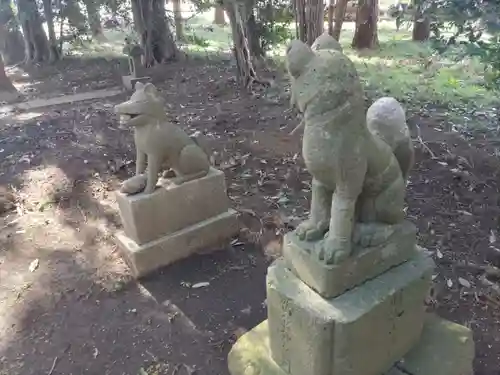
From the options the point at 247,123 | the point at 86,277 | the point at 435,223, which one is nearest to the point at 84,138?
the point at 247,123

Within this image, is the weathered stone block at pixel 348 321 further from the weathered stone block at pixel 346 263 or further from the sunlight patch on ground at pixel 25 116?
the sunlight patch on ground at pixel 25 116

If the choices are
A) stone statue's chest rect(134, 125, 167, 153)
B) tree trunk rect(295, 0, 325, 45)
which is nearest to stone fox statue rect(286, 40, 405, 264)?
stone statue's chest rect(134, 125, 167, 153)

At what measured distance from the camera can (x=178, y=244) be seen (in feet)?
10.8

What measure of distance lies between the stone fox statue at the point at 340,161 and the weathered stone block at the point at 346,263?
0.04 m

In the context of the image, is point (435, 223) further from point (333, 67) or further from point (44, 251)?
point (44, 251)

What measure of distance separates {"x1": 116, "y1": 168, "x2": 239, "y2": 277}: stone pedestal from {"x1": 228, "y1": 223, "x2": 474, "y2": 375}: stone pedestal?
1.19 m

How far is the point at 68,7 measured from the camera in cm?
1062

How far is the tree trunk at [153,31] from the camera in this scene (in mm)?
9438

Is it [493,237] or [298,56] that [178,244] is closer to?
[298,56]

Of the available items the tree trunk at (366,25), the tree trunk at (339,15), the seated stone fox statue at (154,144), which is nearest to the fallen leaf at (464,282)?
the seated stone fox statue at (154,144)

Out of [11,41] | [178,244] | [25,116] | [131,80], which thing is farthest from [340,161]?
[11,41]


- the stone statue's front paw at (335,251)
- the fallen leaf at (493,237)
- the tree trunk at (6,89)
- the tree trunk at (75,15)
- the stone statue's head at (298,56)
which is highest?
the tree trunk at (75,15)

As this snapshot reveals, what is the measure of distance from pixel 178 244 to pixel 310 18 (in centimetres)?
319

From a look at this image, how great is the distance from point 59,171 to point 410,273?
376 centimetres
